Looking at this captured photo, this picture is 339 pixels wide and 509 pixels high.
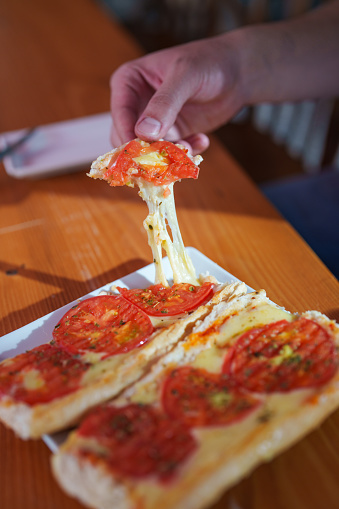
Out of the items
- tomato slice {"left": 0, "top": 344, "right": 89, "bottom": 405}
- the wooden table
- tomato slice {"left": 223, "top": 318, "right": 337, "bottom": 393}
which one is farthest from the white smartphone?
tomato slice {"left": 223, "top": 318, "right": 337, "bottom": 393}

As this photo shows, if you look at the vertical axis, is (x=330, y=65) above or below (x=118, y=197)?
above

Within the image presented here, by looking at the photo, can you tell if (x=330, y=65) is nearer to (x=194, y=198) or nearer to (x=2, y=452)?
(x=194, y=198)

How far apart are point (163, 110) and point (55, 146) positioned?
1.31 m

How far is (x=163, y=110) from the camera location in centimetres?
197

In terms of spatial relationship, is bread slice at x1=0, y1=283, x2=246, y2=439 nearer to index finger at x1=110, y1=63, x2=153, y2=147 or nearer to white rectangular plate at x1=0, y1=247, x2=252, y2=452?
white rectangular plate at x1=0, y1=247, x2=252, y2=452

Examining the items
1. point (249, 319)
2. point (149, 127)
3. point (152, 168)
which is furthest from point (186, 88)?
point (249, 319)

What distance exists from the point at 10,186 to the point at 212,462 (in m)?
2.24

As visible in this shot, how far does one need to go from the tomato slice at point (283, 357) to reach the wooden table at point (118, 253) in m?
0.22

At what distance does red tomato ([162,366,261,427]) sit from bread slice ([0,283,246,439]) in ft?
0.42

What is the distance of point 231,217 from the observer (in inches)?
99.7

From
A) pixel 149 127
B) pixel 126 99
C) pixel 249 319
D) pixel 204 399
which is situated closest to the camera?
pixel 204 399

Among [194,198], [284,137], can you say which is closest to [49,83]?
[194,198]

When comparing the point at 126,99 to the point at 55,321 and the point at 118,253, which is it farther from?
the point at 55,321

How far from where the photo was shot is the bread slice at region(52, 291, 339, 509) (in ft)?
3.48
